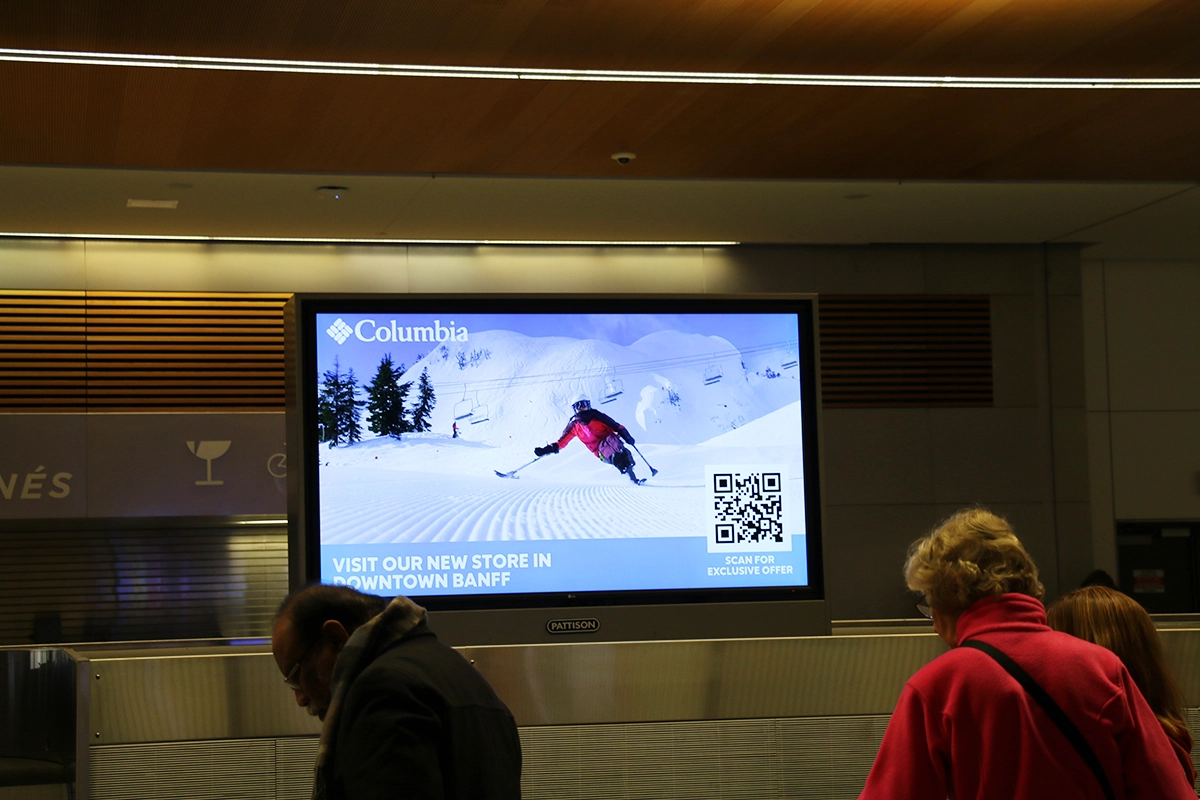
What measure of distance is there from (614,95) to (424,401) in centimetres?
144

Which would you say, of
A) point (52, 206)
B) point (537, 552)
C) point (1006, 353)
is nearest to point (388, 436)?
point (537, 552)

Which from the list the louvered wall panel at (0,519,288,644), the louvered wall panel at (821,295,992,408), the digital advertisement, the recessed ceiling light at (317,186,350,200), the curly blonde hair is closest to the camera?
the curly blonde hair

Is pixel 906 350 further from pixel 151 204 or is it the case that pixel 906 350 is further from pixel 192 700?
pixel 192 700

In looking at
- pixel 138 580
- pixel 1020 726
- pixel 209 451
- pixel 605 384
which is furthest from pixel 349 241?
pixel 1020 726

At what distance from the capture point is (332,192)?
555 cm

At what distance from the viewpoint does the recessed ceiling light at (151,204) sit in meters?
A: 5.71

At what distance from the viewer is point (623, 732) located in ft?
8.86

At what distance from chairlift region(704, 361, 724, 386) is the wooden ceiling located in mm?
936

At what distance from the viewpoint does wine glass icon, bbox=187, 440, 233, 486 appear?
657 centimetres

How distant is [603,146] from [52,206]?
116 inches

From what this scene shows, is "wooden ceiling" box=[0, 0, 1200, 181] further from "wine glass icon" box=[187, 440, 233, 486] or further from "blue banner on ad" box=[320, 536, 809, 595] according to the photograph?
"wine glass icon" box=[187, 440, 233, 486]

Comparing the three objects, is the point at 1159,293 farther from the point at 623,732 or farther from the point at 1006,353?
the point at 623,732

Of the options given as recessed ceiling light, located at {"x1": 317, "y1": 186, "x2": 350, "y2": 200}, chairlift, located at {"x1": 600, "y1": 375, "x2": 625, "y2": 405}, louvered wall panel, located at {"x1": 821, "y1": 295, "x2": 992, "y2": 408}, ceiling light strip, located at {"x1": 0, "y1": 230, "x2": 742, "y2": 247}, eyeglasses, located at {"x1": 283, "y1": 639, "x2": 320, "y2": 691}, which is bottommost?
eyeglasses, located at {"x1": 283, "y1": 639, "x2": 320, "y2": 691}

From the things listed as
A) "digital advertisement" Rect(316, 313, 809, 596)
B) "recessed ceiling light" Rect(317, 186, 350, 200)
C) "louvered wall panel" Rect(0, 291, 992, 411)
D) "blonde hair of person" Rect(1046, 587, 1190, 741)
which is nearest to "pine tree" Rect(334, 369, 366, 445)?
"digital advertisement" Rect(316, 313, 809, 596)
